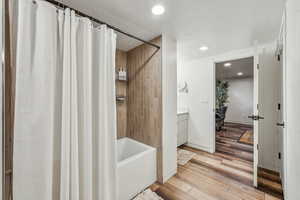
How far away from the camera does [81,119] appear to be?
111 centimetres

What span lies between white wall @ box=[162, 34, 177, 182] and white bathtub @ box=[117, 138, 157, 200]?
0.67 ft

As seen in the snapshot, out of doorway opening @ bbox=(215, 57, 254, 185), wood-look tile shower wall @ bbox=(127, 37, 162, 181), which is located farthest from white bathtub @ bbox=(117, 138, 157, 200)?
doorway opening @ bbox=(215, 57, 254, 185)

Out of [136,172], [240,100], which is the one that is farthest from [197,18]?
[240,100]

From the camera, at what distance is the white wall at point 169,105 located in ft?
6.12

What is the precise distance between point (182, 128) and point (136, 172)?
1.78 m

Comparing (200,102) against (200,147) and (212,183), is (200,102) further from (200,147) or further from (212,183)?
(212,183)

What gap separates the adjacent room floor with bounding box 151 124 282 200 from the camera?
157 centimetres

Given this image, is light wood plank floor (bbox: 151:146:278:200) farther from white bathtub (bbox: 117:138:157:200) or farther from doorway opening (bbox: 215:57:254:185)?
white bathtub (bbox: 117:138:157:200)

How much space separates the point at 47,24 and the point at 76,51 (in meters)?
0.25

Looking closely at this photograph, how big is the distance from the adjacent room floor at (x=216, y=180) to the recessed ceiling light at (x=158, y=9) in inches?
89.3

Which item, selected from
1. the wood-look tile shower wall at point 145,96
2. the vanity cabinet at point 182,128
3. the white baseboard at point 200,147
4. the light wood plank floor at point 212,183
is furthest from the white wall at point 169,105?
the white baseboard at point 200,147

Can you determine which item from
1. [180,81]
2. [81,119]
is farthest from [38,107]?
[180,81]

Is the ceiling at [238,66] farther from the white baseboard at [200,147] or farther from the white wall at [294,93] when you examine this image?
the white wall at [294,93]

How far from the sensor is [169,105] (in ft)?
6.46
